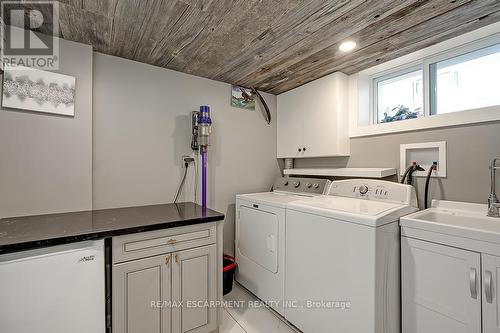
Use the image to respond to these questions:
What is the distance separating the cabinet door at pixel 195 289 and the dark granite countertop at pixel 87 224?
0.24 meters

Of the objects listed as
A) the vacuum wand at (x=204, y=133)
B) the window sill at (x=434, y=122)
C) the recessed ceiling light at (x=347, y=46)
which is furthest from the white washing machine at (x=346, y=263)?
the recessed ceiling light at (x=347, y=46)

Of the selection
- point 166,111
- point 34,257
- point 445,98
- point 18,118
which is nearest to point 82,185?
point 18,118

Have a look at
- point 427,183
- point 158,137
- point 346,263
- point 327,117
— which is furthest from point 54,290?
point 427,183

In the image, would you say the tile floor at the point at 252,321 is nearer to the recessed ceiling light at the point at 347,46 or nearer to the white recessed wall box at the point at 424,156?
the white recessed wall box at the point at 424,156

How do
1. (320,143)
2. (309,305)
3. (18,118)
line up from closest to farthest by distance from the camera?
1. (18,118)
2. (309,305)
3. (320,143)

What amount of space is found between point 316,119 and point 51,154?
227cm

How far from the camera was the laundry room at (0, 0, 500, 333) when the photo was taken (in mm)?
1212

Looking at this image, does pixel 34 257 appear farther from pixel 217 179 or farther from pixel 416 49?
pixel 416 49

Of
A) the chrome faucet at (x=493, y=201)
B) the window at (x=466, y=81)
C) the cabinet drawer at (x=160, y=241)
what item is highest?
the window at (x=466, y=81)

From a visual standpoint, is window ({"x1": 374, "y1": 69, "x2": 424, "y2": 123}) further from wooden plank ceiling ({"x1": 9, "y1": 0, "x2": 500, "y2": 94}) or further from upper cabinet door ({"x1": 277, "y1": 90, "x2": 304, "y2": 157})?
upper cabinet door ({"x1": 277, "y1": 90, "x2": 304, "y2": 157})

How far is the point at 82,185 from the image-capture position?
1.68 meters

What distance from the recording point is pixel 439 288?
1233 mm

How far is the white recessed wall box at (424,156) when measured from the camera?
165cm

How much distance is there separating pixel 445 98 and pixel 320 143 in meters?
1.02
